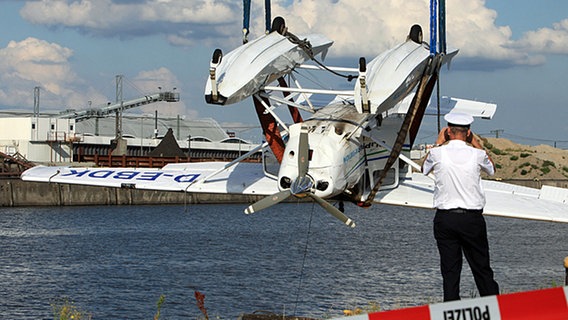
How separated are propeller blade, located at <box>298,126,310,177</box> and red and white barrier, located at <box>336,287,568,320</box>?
7714mm

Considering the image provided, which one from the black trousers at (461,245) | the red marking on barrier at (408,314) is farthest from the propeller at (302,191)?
the red marking on barrier at (408,314)

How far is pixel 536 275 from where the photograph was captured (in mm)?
29750

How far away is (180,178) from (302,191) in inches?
232

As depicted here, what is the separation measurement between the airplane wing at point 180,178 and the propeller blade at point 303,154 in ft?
9.24

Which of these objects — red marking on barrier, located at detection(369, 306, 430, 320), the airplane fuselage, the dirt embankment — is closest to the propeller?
the airplane fuselage

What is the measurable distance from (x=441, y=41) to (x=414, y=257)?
761 inches

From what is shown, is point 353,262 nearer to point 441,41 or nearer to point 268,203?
point 441,41

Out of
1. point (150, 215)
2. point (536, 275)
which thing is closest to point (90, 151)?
point (150, 215)

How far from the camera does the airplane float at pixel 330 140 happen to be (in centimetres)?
1609

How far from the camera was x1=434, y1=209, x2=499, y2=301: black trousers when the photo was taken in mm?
10422

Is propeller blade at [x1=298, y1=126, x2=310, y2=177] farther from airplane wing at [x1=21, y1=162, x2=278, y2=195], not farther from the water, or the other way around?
airplane wing at [x1=21, y1=162, x2=278, y2=195]

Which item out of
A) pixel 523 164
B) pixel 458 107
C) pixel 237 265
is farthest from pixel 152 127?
pixel 458 107

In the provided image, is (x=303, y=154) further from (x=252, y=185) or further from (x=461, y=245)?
(x=461, y=245)

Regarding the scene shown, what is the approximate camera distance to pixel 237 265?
34250 mm
